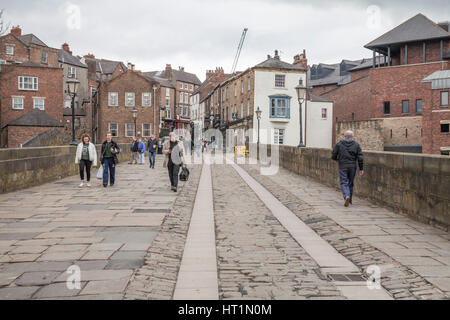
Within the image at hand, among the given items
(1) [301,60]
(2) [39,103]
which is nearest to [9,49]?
(2) [39,103]

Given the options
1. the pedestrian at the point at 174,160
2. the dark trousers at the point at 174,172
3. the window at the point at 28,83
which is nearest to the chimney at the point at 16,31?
the window at the point at 28,83

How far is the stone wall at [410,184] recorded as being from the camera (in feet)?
20.9

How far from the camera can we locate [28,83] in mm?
41656

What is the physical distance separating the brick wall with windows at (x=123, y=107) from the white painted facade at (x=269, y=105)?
38.8 ft

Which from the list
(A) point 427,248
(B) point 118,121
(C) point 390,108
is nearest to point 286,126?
(C) point 390,108

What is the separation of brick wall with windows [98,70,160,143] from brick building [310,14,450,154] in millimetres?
23883

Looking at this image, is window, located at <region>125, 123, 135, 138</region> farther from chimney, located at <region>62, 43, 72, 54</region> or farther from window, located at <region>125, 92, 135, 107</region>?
chimney, located at <region>62, 43, 72, 54</region>

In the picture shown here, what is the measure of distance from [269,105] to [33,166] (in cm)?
3250

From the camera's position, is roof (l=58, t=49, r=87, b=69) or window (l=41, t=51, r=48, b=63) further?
roof (l=58, t=49, r=87, b=69)

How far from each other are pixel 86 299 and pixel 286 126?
40.5 m

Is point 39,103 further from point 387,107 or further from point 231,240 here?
point 231,240

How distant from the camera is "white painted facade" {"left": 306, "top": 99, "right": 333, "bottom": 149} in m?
45.2

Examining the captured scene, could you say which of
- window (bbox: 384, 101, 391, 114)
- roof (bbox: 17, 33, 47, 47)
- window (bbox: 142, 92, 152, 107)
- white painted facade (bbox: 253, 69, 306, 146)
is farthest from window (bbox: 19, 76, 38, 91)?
window (bbox: 384, 101, 391, 114)

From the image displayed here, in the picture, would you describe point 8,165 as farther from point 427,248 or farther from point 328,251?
point 427,248
